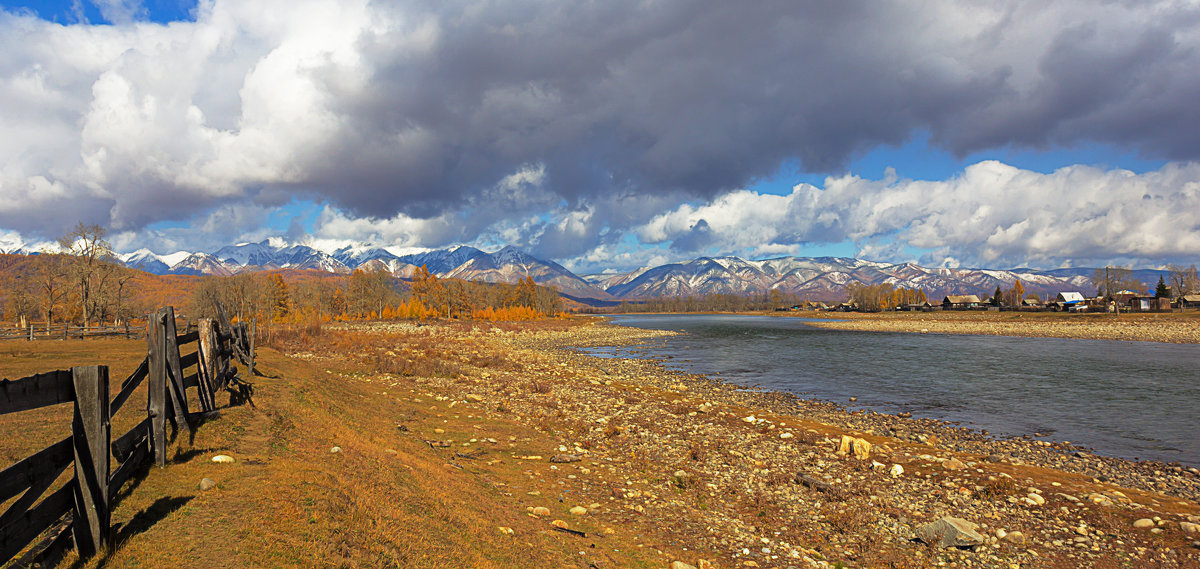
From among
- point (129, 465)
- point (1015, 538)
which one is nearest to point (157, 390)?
point (129, 465)

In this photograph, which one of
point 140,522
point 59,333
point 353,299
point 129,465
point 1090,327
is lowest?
point 1090,327

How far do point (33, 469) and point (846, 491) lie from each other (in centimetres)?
1487

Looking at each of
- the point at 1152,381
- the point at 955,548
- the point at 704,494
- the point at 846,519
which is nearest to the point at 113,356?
the point at 704,494

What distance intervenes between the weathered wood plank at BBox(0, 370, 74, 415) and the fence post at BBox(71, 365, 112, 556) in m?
0.13

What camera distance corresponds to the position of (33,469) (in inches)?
208

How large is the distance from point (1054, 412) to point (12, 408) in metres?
35.2

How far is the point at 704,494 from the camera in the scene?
12.9 m

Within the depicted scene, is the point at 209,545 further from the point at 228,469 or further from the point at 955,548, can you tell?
the point at 955,548

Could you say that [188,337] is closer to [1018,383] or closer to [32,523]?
[32,523]

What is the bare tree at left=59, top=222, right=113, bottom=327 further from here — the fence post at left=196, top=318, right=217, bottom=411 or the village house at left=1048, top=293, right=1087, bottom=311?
the village house at left=1048, top=293, right=1087, bottom=311

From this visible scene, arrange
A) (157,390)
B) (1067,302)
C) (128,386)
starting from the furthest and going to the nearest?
(1067,302)
(157,390)
(128,386)

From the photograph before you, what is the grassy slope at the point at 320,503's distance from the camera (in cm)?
669

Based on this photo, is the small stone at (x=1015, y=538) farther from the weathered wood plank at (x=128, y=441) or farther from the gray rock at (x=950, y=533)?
the weathered wood plank at (x=128, y=441)

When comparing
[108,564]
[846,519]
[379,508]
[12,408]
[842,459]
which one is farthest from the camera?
[842,459]
